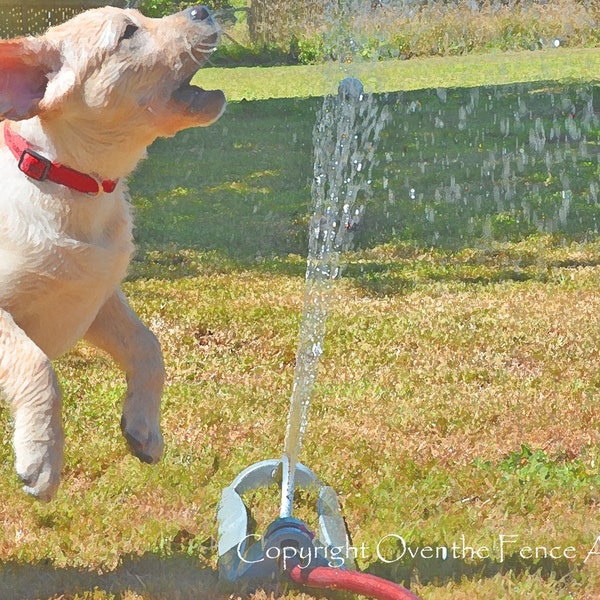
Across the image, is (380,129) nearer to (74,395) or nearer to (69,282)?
(74,395)

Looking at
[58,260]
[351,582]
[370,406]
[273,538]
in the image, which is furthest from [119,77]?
[370,406]

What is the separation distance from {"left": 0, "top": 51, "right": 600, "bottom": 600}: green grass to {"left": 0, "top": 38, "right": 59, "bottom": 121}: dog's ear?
137 centimetres

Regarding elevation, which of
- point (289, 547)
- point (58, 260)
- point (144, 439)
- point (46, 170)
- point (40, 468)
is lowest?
point (289, 547)

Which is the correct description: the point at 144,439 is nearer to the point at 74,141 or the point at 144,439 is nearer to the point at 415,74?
the point at 74,141

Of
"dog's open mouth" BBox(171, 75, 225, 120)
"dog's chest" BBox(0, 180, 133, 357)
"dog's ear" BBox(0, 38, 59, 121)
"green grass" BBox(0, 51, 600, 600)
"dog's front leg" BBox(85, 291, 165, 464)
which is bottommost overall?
"green grass" BBox(0, 51, 600, 600)

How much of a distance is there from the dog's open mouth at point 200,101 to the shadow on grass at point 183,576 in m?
1.34

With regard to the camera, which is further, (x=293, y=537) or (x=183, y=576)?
(x=183, y=576)

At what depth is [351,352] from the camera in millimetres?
6086

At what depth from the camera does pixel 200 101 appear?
3330 millimetres

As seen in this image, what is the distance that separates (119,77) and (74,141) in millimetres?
218

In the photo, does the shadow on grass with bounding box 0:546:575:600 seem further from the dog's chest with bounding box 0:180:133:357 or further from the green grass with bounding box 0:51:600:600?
the dog's chest with bounding box 0:180:133:357

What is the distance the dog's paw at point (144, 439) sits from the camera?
347cm

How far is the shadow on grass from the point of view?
11.2ft

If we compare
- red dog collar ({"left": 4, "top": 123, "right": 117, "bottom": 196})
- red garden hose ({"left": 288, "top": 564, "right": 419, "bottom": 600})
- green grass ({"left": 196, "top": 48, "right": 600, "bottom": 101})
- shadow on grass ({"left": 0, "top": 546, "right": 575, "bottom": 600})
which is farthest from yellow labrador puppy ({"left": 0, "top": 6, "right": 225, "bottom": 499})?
green grass ({"left": 196, "top": 48, "right": 600, "bottom": 101})
